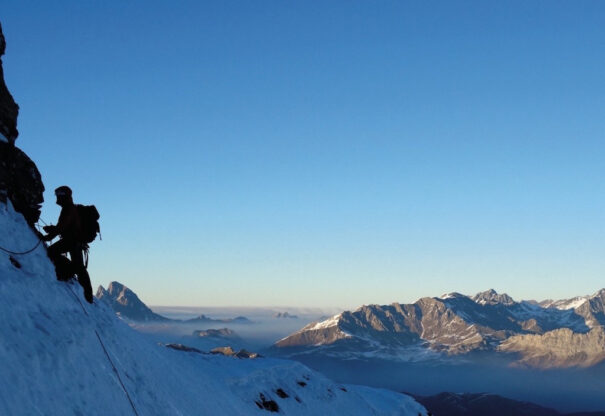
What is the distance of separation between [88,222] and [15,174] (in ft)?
21.7

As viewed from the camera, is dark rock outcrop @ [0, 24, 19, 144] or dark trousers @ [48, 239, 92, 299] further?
dark rock outcrop @ [0, 24, 19, 144]

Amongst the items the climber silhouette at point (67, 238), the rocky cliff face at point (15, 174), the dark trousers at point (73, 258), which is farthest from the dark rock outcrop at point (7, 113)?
the dark trousers at point (73, 258)

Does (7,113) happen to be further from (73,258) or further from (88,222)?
(73,258)

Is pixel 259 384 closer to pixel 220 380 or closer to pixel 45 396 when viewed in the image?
pixel 220 380

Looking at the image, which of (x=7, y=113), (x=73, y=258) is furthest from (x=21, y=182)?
(x=73, y=258)

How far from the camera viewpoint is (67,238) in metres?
21.1

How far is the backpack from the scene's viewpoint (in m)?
21.6

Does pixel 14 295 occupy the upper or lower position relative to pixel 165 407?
upper

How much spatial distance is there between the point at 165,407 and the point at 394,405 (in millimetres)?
68396

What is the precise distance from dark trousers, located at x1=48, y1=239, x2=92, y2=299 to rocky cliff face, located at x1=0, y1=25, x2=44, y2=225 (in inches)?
143

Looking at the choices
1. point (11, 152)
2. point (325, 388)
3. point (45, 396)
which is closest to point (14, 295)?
point (45, 396)

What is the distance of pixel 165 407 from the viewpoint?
22000mm

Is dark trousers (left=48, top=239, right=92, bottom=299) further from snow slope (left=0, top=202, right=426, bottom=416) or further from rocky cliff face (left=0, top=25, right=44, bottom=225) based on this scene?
rocky cliff face (left=0, top=25, right=44, bottom=225)

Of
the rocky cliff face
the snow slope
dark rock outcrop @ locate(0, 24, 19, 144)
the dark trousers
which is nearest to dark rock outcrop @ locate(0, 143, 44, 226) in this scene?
A: the rocky cliff face
